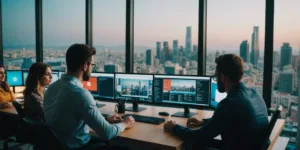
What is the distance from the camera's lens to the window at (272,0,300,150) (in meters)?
3.02

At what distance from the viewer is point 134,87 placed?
3.20 m

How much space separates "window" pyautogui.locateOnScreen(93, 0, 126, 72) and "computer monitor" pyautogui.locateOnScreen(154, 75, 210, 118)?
1189 mm

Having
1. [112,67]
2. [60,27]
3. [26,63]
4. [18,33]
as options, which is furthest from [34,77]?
[18,33]

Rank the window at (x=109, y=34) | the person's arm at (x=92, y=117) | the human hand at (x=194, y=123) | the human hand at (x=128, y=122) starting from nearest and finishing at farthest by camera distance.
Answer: the person's arm at (x=92, y=117)
the human hand at (x=128, y=122)
the human hand at (x=194, y=123)
the window at (x=109, y=34)

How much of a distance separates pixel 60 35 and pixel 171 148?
3.60m

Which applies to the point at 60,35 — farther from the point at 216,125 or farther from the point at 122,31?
the point at 216,125

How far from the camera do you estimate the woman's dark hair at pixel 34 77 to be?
9.63 feet

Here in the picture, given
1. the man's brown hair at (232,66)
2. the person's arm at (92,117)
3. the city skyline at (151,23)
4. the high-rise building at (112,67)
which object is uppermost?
the city skyline at (151,23)

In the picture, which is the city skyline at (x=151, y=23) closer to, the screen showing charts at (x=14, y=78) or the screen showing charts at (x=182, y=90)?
the screen showing charts at (x=182, y=90)

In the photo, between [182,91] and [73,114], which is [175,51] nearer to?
[182,91]

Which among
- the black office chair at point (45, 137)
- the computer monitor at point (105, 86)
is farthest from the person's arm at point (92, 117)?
the computer monitor at point (105, 86)

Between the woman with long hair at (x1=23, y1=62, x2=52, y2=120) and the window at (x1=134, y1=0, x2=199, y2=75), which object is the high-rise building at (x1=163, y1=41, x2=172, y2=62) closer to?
the window at (x1=134, y1=0, x2=199, y2=75)

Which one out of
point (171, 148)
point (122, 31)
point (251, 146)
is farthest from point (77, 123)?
point (122, 31)

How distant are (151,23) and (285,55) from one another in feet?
5.63
